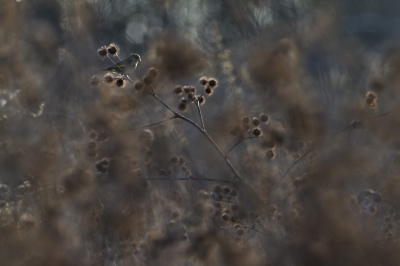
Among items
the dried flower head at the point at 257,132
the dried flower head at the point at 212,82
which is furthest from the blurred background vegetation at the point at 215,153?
the dried flower head at the point at 212,82

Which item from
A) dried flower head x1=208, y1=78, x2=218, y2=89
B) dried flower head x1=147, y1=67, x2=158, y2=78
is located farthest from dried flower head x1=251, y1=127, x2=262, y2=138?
dried flower head x1=147, y1=67, x2=158, y2=78

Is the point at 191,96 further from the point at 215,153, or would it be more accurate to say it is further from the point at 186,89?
the point at 215,153

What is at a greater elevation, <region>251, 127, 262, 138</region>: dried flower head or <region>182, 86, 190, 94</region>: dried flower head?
<region>182, 86, 190, 94</region>: dried flower head

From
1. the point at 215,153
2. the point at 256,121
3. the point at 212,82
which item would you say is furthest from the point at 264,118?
the point at 215,153

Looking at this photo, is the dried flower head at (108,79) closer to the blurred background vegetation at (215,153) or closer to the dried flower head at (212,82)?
the blurred background vegetation at (215,153)

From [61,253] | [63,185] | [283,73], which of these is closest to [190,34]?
[283,73]

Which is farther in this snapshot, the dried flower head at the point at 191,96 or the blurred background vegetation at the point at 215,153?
the dried flower head at the point at 191,96

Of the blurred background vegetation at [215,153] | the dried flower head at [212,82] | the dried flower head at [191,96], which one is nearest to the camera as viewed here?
the blurred background vegetation at [215,153]

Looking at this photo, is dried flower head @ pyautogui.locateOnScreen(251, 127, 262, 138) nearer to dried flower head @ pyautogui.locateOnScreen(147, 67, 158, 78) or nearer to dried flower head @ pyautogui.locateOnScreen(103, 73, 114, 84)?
dried flower head @ pyautogui.locateOnScreen(147, 67, 158, 78)
